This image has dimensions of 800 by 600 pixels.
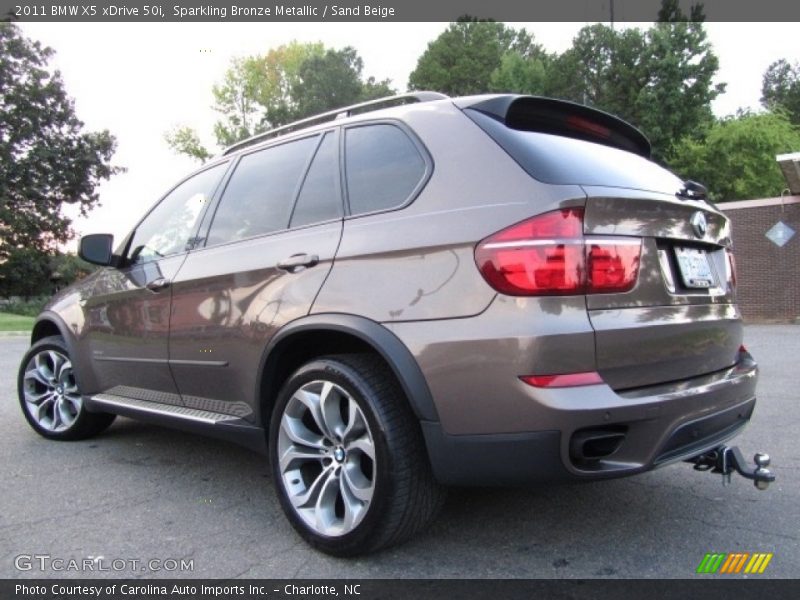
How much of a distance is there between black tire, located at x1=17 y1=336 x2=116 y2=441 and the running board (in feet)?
1.46

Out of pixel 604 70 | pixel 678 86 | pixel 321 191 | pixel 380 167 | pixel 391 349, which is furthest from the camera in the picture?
pixel 604 70

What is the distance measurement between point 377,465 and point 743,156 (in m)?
28.1

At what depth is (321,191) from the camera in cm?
287

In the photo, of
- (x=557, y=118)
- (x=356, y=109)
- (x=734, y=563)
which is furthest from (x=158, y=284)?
(x=734, y=563)

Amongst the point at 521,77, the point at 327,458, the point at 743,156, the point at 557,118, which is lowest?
the point at 327,458

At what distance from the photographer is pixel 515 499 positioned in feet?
10.1

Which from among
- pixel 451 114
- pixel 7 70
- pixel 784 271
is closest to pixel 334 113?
pixel 451 114

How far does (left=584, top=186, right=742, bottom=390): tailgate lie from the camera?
213cm

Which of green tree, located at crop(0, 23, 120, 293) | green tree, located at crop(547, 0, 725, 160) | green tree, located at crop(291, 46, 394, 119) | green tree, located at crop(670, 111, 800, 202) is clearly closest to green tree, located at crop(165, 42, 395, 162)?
green tree, located at crop(291, 46, 394, 119)

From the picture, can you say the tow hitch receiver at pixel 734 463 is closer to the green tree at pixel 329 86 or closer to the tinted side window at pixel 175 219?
the tinted side window at pixel 175 219

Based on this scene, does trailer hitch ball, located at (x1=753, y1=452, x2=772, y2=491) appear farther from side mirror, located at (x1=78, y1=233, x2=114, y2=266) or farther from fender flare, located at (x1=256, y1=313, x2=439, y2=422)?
side mirror, located at (x1=78, y1=233, x2=114, y2=266)

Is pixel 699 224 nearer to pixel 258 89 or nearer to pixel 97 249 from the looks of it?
pixel 97 249

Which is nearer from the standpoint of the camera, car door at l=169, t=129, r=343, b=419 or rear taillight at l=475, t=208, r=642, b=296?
rear taillight at l=475, t=208, r=642, b=296

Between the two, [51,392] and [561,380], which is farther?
[51,392]
